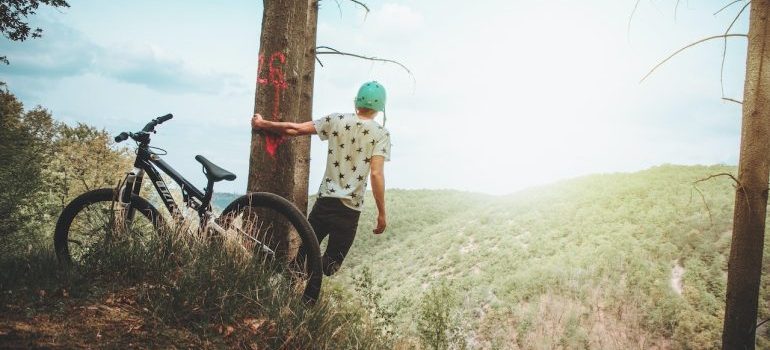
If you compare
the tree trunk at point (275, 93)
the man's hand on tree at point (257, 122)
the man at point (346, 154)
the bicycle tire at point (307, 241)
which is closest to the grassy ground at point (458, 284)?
the bicycle tire at point (307, 241)

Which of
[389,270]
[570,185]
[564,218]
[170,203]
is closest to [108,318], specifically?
[170,203]

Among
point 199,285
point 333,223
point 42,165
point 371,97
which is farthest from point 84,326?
point 42,165

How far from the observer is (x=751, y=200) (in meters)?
5.34

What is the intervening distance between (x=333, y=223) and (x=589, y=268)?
2264 centimetres

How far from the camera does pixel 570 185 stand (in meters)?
41.4

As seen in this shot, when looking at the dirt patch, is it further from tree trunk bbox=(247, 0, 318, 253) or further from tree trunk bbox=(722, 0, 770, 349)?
tree trunk bbox=(722, 0, 770, 349)

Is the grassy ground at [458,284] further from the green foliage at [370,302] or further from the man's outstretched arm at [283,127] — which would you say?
the man's outstretched arm at [283,127]

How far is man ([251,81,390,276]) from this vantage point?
13.0 feet

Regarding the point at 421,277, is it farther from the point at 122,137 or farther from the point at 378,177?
the point at 122,137

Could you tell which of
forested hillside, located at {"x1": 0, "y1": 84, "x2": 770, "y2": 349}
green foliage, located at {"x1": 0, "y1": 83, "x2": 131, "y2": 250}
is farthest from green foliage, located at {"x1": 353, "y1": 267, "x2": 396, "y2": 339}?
green foliage, located at {"x1": 0, "y1": 83, "x2": 131, "y2": 250}

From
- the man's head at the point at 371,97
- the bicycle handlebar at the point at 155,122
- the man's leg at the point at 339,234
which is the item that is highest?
the man's head at the point at 371,97

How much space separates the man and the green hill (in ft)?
20.2

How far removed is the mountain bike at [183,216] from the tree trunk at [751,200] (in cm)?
543

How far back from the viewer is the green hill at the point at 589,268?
59.3 ft
